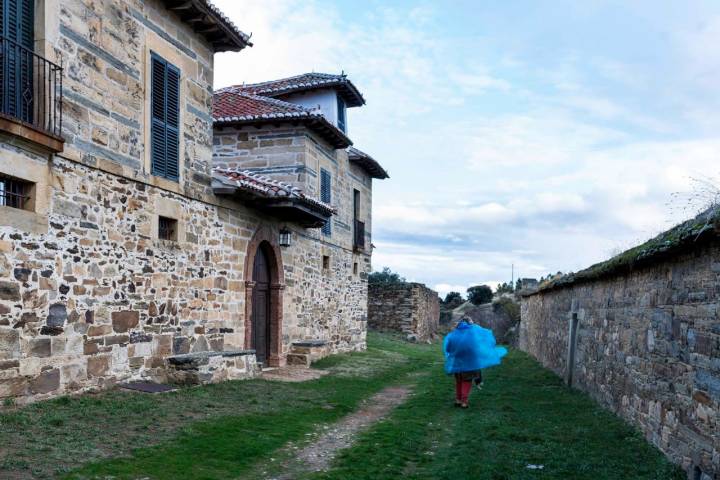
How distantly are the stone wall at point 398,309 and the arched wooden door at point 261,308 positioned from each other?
1429 cm

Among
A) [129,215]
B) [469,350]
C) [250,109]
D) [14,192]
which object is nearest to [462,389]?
[469,350]

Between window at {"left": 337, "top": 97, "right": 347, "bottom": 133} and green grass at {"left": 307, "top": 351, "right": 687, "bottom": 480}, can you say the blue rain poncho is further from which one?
window at {"left": 337, "top": 97, "right": 347, "bottom": 133}

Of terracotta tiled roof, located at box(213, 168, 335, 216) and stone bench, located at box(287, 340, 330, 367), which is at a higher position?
terracotta tiled roof, located at box(213, 168, 335, 216)

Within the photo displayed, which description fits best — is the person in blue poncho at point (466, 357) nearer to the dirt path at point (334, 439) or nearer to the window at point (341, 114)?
the dirt path at point (334, 439)

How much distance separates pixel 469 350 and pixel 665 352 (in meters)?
3.49

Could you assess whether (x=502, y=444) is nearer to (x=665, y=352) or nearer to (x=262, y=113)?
(x=665, y=352)

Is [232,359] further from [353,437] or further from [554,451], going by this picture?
[554,451]

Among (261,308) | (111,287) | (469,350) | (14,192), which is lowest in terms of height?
(469,350)

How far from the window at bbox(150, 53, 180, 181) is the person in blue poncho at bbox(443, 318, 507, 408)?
5.39 meters

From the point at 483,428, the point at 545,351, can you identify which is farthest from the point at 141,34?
the point at 545,351

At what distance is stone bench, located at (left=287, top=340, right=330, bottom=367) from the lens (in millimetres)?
14445

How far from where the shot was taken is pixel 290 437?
275 inches

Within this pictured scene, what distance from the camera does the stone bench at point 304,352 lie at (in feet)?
47.4

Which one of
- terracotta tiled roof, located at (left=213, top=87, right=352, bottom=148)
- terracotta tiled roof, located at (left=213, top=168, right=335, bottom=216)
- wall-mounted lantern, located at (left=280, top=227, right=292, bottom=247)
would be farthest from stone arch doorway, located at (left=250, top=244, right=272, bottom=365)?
terracotta tiled roof, located at (left=213, top=87, right=352, bottom=148)
